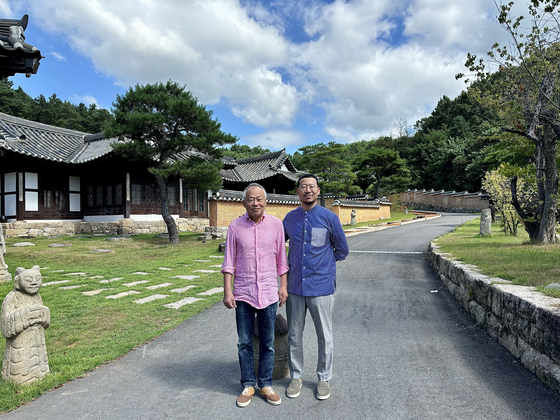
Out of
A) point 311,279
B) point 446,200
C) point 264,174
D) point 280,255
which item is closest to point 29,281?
point 280,255

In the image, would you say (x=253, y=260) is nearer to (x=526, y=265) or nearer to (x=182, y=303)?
(x=182, y=303)

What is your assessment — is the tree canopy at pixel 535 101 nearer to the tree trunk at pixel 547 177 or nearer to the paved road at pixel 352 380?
the tree trunk at pixel 547 177

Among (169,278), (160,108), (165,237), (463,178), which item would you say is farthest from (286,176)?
(463,178)

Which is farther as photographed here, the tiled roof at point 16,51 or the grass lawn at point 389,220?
the grass lawn at point 389,220

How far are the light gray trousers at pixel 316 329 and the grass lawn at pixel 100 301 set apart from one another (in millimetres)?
1997

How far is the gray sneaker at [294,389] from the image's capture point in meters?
2.81

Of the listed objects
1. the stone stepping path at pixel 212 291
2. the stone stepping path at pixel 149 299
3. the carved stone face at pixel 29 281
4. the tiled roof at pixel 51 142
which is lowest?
the stone stepping path at pixel 212 291

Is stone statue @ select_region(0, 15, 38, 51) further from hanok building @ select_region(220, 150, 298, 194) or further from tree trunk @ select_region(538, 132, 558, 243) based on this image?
hanok building @ select_region(220, 150, 298, 194)

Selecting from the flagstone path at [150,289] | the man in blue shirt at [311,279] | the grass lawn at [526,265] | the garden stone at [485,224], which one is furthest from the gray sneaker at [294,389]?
the garden stone at [485,224]

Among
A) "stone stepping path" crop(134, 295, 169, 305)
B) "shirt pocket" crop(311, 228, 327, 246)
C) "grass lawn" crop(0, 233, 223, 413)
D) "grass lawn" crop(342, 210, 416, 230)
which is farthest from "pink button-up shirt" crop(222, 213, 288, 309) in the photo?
"grass lawn" crop(342, 210, 416, 230)

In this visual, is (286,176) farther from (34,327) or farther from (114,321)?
(34,327)

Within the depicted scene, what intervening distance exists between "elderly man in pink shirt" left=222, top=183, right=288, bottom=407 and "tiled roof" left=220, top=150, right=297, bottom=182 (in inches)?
744

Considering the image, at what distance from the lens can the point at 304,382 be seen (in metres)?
3.06

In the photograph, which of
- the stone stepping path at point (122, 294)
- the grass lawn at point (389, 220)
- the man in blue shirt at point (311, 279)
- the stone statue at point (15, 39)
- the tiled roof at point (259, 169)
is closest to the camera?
the man in blue shirt at point (311, 279)
